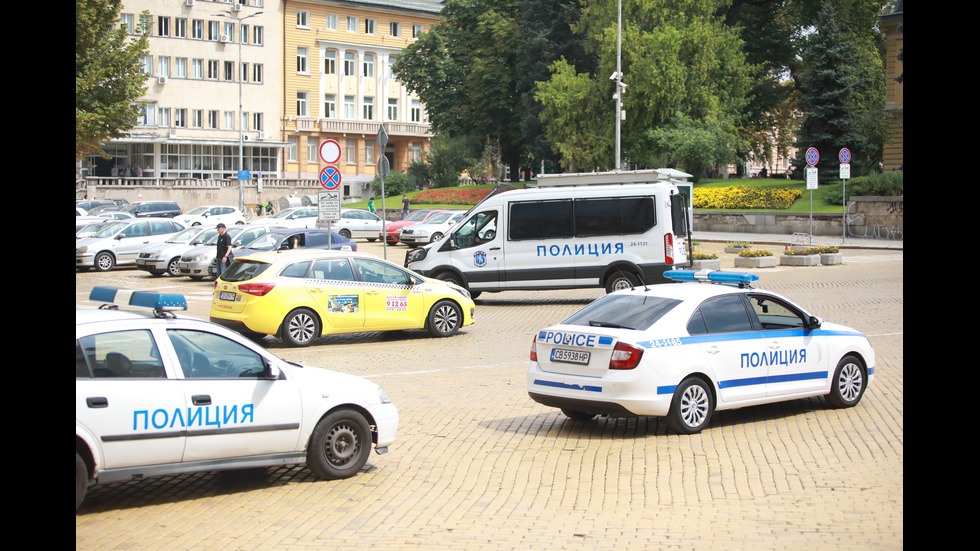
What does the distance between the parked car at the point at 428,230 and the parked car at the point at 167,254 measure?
35.9 feet

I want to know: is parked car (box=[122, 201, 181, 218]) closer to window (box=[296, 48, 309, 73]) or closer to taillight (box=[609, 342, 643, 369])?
window (box=[296, 48, 309, 73])

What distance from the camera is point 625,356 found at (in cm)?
948

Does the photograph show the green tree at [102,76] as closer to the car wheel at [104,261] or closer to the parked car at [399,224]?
the car wheel at [104,261]

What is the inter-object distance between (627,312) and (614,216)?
11827 millimetres

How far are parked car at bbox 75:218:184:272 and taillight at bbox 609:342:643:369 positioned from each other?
25.7 metres

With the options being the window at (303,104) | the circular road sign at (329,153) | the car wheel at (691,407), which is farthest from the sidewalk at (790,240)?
the window at (303,104)

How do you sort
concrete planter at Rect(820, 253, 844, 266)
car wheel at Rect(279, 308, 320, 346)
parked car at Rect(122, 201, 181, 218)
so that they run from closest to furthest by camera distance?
car wheel at Rect(279, 308, 320, 346) < concrete planter at Rect(820, 253, 844, 266) < parked car at Rect(122, 201, 181, 218)

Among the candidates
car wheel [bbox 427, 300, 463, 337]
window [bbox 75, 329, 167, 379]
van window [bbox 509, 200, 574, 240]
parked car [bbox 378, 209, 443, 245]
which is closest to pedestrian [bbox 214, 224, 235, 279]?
van window [bbox 509, 200, 574, 240]

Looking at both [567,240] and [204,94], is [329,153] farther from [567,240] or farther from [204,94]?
[204,94]

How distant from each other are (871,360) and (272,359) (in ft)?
22.1

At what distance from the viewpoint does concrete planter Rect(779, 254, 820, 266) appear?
3039cm

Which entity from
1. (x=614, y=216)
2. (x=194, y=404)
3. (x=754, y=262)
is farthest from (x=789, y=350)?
(x=754, y=262)

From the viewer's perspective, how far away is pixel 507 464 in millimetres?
8859

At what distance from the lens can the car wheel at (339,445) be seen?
8.02 m
